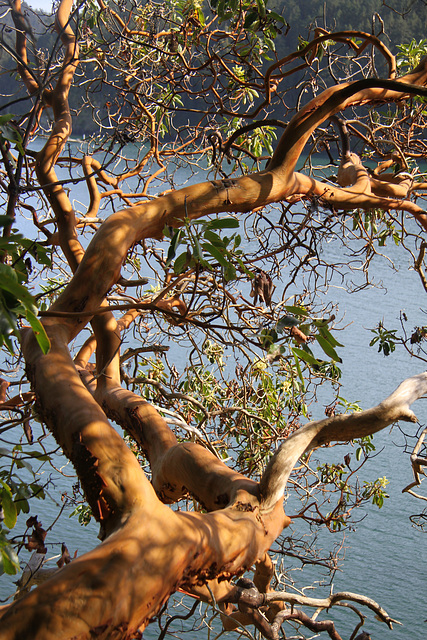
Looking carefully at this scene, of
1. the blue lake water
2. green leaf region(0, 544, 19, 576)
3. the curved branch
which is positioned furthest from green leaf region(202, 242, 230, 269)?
the blue lake water

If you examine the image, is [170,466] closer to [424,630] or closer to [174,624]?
[174,624]

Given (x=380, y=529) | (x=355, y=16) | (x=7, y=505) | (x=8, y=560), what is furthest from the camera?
(x=355, y=16)

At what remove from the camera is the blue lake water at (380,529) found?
424 centimetres

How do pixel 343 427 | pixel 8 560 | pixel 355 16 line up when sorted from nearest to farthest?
1. pixel 8 560
2. pixel 343 427
3. pixel 355 16

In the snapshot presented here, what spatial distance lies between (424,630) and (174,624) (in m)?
1.71

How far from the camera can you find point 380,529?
16.2 ft

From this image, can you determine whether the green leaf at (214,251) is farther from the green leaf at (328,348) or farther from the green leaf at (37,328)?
the green leaf at (37,328)

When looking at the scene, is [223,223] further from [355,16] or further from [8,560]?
[355,16]

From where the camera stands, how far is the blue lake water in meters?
4.24

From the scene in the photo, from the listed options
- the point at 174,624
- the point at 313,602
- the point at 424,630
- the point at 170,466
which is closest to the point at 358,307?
the point at 424,630

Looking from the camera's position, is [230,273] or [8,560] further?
[230,273]

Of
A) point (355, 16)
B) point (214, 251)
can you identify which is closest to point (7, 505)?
point (214, 251)

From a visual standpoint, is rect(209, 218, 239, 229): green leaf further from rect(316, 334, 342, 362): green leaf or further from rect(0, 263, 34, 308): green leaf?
rect(0, 263, 34, 308): green leaf

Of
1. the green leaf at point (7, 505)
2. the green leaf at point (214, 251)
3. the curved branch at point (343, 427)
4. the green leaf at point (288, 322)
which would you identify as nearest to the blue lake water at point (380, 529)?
the curved branch at point (343, 427)
